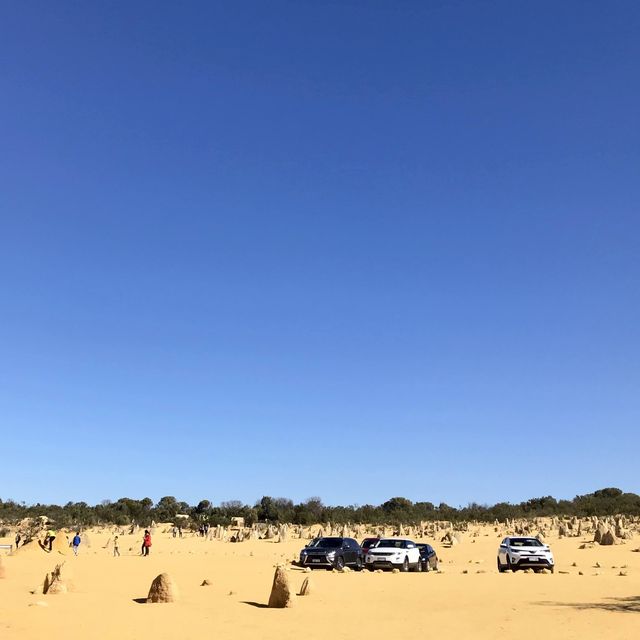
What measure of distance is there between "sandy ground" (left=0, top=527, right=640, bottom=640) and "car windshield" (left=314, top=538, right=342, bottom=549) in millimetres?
1564

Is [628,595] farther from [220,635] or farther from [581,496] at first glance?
[581,496]

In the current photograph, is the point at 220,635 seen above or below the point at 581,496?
below

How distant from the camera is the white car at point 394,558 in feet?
96.0

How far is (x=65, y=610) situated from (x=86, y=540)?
1434 inches

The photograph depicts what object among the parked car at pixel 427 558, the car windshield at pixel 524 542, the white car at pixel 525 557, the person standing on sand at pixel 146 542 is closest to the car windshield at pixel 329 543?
the parked car at pixel 427 558

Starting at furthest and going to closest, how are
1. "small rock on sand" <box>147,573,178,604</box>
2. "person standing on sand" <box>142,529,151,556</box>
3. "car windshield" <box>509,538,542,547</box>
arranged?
1. "person standing on sand" <box>142,529,151,556</box>
2. "car windshield" <box>509,538,542,547</box>
3. "small rock on sand" <box>147,573,178,604</box>

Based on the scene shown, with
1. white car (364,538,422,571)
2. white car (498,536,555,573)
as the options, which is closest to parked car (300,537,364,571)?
white car (364,538,422,571)

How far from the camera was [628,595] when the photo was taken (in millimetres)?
20391

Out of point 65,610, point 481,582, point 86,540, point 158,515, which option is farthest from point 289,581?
point 158,515

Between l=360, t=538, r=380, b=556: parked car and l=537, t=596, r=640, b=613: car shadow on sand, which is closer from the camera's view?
l=537, t=596, r=640, b=613: car shadow on sand

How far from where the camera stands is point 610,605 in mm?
17984

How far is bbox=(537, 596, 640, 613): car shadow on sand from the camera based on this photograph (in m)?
17.2

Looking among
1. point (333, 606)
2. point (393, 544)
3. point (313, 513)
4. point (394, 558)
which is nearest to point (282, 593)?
point (333, 606)

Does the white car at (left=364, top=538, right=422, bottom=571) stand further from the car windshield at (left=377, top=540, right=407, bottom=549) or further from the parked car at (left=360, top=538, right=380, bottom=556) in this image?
the parked car at (left=360, top=538, right=380, bottom=556)
